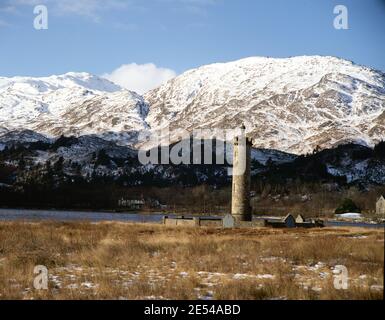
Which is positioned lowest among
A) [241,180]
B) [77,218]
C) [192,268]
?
[77,218]

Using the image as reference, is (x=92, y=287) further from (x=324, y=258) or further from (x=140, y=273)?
(x=324, y=258)

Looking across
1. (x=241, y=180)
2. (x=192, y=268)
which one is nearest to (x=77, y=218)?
(x=241, y=180)

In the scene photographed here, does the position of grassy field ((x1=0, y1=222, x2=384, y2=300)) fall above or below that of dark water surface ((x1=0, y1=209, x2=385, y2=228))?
above

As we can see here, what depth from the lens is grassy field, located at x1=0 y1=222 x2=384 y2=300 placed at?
14.3m

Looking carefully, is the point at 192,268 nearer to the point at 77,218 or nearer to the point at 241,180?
the point at 241,180

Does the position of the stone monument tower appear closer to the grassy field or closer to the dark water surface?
the dark water surface

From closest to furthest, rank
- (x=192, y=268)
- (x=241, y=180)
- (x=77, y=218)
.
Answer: (x=192, y=268) → (x=241, y=180) → (x=77, y=218)

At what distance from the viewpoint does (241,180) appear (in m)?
63.5

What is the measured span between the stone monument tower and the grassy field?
108 ft

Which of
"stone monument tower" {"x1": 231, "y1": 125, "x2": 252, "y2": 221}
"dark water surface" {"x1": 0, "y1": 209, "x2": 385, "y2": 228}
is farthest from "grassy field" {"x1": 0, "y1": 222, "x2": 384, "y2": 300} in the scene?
"dark water surface" {"x1": 0, "y1": 209, "x2": 385, "y2": 228}

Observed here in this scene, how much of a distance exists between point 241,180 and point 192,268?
142 ft

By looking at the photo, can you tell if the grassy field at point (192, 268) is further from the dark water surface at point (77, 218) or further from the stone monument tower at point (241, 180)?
the dark water surface at point (77, 218)
